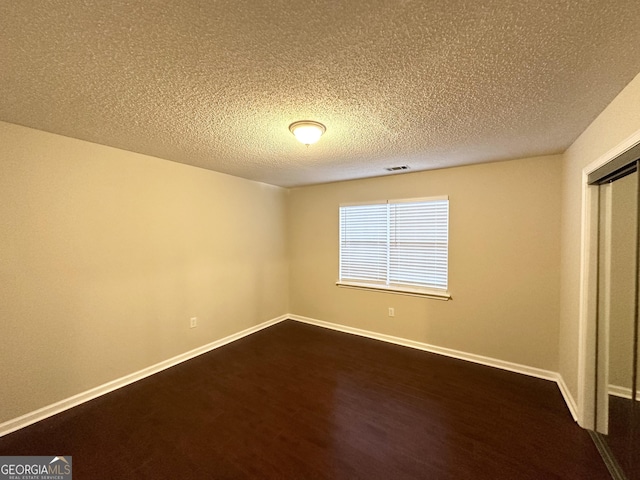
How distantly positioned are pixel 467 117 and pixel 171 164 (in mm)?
3085

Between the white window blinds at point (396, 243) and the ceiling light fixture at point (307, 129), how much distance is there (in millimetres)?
2022

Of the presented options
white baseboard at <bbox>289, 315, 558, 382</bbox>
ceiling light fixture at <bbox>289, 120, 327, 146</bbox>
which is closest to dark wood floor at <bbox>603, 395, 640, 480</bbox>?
white baseboard at <bbox>289, 315, 558, 382</bbox>

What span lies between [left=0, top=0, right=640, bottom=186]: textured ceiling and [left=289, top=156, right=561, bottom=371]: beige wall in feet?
2.18

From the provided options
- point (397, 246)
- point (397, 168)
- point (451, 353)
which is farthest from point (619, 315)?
point (397, 168)

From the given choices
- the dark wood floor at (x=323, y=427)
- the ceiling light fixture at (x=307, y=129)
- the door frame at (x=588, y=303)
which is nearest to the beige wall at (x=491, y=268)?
the dark wood floor at (x=323, y=427)

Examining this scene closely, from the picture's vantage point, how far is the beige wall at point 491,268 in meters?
2.73

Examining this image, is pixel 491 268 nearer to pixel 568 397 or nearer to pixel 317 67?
pixel 568 397

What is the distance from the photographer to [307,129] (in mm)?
1934

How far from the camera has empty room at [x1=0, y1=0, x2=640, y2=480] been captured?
1177mm

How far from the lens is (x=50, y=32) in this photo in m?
1.10

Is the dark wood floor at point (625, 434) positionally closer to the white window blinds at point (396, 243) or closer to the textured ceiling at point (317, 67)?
the white window blinds at point (396, 243)

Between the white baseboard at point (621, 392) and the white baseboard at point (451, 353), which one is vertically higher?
the white baseboard at point (621, 392)

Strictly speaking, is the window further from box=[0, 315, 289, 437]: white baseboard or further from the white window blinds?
box=[0, 315, 289, 437]: white baseboard

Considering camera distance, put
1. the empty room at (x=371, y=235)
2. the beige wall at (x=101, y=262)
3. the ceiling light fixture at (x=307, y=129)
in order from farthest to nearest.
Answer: the beige wall at (x=101, y=262) < the ceiling light fixture at (x=307, y=129) < the empty room at (x=371, y=235)
